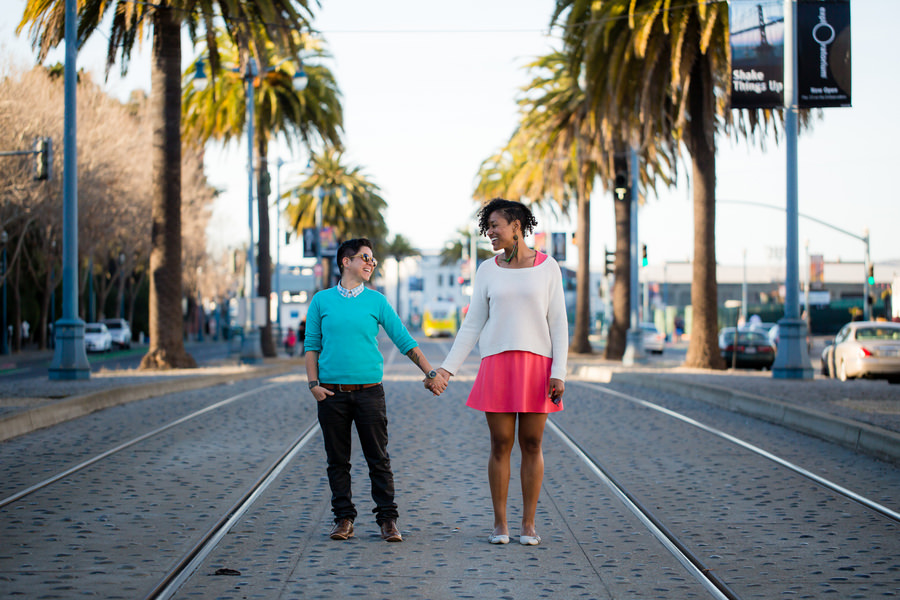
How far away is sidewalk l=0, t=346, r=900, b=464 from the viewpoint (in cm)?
1214

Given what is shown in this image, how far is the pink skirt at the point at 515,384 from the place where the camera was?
6.34 metres

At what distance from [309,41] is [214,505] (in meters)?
30.7

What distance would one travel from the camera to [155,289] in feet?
84.6

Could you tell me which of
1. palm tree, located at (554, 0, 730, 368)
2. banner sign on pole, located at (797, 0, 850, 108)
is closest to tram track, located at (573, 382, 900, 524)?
banner sign on pole, located at (797, 0, 850, 108)

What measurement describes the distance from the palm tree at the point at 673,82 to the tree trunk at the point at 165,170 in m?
9.63

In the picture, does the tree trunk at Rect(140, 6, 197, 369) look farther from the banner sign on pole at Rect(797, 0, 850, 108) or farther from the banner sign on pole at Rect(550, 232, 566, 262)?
the banner sign on pole at Rect(550, 232, 566, 262)

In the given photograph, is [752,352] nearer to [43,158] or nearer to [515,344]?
[43,158]

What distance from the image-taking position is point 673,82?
2272 cm

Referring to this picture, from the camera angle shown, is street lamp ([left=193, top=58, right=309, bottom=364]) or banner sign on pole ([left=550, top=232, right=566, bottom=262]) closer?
street lamp ([left=193, top=58, right=309, bottom=364])

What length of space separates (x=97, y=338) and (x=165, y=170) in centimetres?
2692

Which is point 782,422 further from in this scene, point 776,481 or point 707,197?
point 707,197

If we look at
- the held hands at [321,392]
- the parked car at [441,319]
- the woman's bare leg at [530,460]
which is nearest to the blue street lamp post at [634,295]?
the woman's bare leg at [530,460]

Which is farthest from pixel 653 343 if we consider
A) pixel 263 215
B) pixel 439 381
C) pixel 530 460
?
pixel 439 381

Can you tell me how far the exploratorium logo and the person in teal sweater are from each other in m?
15.3
